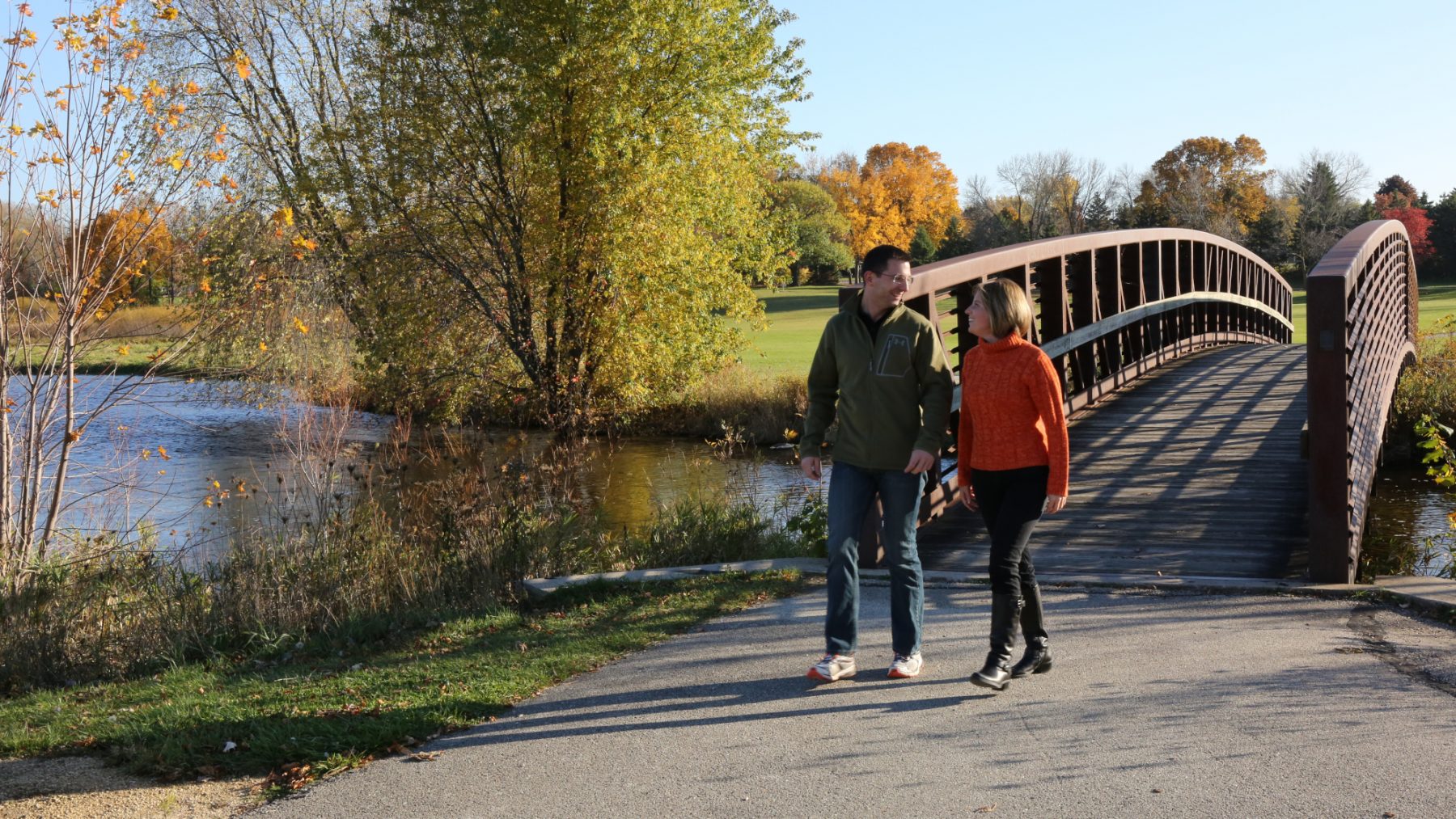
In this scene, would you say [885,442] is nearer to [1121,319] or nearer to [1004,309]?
[1004,309]

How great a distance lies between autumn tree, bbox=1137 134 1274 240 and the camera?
2598 inches

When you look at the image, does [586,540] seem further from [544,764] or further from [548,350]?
[548,350]

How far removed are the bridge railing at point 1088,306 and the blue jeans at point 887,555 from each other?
1.29 m

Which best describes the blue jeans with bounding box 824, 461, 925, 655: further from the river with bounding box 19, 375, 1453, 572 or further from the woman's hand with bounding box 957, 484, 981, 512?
the river with bounding box 19, 375, 1453, 572

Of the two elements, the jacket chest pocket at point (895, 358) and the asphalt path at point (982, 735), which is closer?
the asphalt path at point (982, 735)

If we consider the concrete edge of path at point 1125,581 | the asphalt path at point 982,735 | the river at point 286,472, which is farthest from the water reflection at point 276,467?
the asphalt path at point 982,735

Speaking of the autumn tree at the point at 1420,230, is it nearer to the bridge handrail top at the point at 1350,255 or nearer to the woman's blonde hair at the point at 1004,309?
the bridge handrail top at the point at 1350,255

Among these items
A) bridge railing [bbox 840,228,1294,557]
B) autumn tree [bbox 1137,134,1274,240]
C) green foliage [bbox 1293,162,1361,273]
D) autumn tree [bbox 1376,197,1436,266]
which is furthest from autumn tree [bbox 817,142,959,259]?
bridge railing [bbox 840,228,1294,557]

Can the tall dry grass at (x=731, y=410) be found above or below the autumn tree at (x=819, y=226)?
below

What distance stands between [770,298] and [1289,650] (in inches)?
2663

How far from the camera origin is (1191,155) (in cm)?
7512

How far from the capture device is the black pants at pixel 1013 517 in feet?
16.7

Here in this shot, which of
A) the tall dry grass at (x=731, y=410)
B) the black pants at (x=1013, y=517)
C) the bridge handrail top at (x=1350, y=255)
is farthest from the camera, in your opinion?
the tall dry grass at (x=731, y=410)

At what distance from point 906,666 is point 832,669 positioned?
322 millimetres
